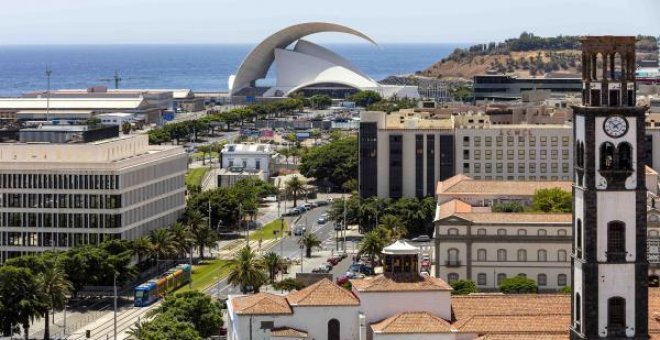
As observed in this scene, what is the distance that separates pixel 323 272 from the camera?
250ft

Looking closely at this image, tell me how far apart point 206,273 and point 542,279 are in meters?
18.2

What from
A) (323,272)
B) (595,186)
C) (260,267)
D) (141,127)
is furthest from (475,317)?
(141,127)

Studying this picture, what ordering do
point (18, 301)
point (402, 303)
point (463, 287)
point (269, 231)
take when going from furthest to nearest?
point (269, 231), point (463, 287), point (18, 301), point (402, 303)

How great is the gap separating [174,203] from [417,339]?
4741cm

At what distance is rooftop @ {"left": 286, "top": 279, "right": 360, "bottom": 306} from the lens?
50.4 metres

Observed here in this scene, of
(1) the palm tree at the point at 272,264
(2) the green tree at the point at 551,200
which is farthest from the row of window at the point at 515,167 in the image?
(1) the palm tree at the point at 272,264

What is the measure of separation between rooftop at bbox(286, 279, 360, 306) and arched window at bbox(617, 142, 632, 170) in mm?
12070

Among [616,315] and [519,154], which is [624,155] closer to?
[616,315]

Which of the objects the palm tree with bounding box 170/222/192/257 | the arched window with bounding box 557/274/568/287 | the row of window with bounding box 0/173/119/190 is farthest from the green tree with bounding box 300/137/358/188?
the arched window with bounding box 557/274/568/287

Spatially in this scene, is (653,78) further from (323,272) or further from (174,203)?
(323,272)

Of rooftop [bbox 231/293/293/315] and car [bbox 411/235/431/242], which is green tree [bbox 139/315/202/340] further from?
car [bbox 411/235/431/242]

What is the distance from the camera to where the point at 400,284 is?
50.2m

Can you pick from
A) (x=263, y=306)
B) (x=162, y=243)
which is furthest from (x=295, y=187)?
(x=263, y=306)

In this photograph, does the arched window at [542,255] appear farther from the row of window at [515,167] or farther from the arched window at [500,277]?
the row of window at [515,167]
